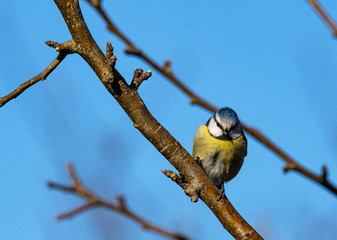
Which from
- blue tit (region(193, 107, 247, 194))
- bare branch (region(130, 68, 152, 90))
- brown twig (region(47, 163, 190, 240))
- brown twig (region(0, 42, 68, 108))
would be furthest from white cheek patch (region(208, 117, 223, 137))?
brown twig (region(47, 163, 190, 240))

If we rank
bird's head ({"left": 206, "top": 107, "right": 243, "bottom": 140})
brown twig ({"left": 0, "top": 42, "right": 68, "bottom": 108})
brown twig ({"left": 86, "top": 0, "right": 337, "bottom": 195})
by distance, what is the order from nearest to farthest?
brown twig ({"left": 86, "top": 0, "right": 337, "bottom": 195}) < brown twig ({"left": 0, "top": 42, "right": 68, "bottom": 108}) < bird's head ({"left": 206, "top": 107, "right": 243, "bottom": 140})

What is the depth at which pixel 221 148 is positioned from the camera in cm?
417

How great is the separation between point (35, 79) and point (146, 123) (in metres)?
0.59

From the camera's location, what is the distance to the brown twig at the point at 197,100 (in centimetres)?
82

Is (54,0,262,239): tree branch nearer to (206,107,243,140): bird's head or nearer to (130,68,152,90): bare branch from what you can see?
(130,68,152,90): bare branch

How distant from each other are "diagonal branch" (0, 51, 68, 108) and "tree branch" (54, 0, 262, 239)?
0.40ft

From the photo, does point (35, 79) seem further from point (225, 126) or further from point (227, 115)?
point (227, 115)

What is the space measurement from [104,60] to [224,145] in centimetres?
205

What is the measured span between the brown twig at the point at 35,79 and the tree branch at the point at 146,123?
4.8 inches

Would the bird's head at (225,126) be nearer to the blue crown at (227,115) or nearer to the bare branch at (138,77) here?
the blue crown at (227,115)

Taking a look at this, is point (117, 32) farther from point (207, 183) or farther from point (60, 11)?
point (207, 183)

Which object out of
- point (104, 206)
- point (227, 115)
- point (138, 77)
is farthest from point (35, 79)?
point (227, 115)

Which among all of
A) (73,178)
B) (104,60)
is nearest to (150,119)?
(104,60)

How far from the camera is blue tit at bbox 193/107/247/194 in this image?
A: 4.15m
